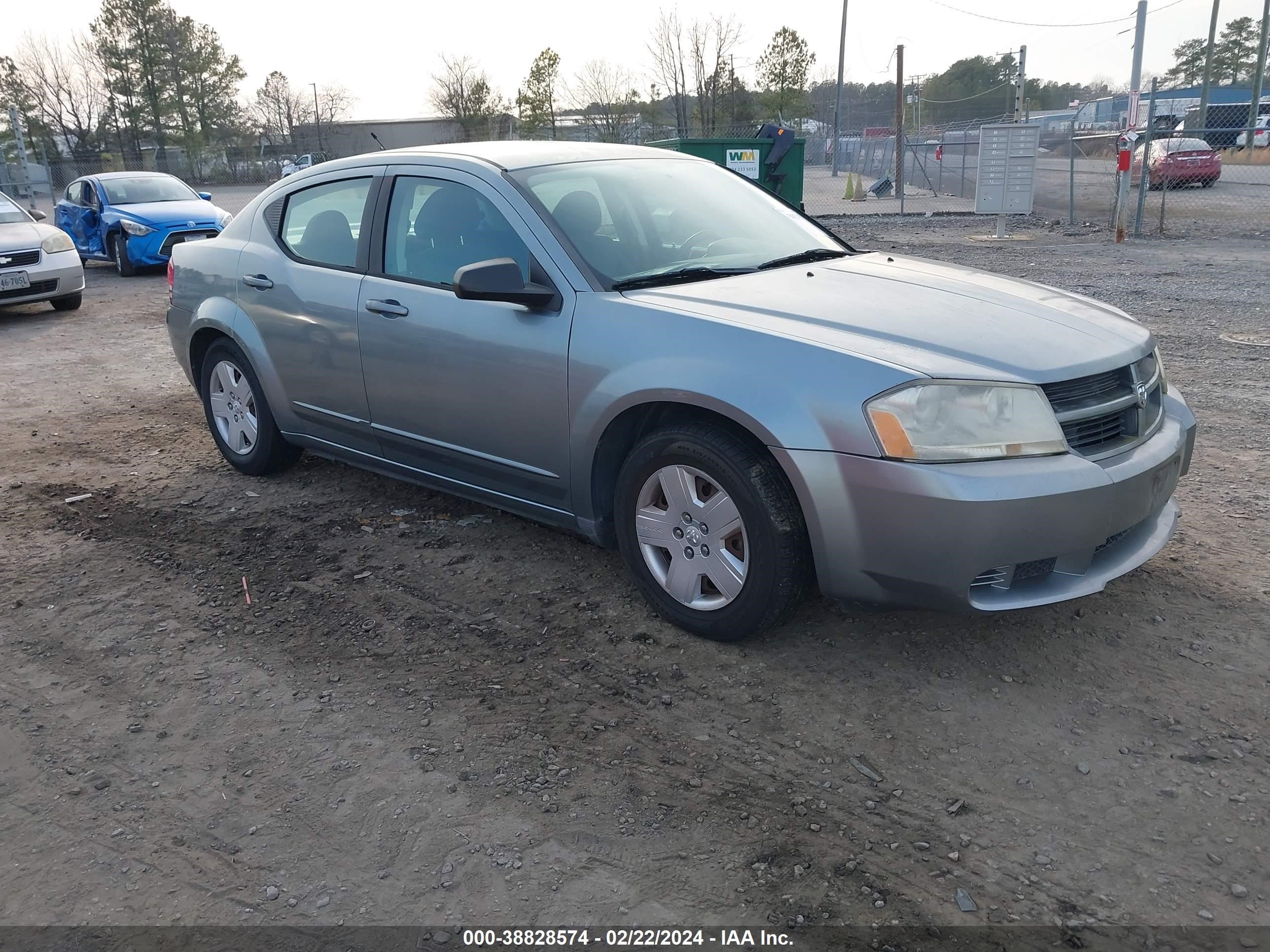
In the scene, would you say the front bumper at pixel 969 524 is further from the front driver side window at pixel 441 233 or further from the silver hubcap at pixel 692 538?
the front driver side window at pixel 441 233

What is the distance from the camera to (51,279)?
459 inches

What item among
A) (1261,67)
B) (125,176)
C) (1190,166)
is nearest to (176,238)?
(125,176)

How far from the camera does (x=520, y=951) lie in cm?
232

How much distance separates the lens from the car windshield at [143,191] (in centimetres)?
1608

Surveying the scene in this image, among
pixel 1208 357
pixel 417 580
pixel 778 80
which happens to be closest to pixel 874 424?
pixel 417 580

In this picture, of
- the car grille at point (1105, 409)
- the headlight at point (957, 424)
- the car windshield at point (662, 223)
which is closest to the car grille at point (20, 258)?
the car windshield at point (662, 223)

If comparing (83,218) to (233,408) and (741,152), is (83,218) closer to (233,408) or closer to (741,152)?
(741,152)

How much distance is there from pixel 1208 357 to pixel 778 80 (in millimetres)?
43768

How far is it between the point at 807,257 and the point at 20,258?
1060 cm

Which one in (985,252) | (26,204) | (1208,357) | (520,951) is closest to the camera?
(520,951)

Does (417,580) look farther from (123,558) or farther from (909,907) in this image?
(909,907)

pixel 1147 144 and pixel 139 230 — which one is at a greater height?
pixel 1147 144

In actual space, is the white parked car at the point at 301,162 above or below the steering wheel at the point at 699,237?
above

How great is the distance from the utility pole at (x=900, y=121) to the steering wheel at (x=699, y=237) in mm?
18189
